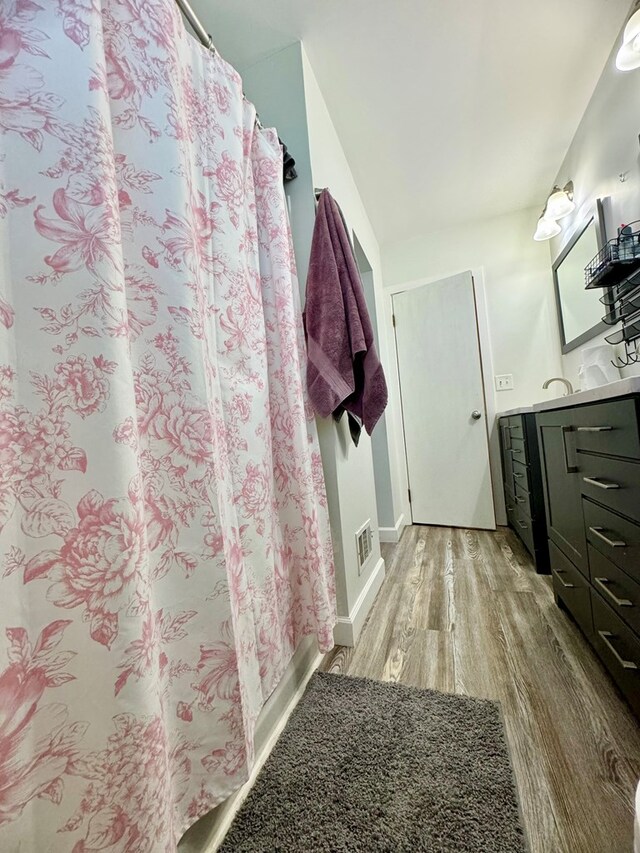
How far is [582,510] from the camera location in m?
1.16

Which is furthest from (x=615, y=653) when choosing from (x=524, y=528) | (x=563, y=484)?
(x=524, y=528)

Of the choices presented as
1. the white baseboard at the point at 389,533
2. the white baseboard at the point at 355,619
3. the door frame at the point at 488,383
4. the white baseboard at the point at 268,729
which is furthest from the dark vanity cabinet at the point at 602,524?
the door frame at the point at 488,383

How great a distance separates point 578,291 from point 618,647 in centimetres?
201

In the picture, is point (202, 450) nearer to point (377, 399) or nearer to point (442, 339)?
point (377, 399)

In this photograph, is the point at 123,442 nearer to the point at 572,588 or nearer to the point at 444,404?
the point at 572,588

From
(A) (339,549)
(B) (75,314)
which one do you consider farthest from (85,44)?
(A) (339,549)

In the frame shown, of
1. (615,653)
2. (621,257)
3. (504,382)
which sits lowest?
(615,653)

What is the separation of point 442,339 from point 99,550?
2805mm

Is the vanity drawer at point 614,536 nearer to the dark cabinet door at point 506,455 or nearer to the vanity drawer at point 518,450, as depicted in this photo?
the vanity drawer at point 518,450

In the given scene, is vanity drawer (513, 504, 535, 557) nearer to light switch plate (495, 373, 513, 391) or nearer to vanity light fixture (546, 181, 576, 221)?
light switch plate (495, 373, 513, 391)

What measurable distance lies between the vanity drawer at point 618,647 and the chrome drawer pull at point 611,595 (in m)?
0.05

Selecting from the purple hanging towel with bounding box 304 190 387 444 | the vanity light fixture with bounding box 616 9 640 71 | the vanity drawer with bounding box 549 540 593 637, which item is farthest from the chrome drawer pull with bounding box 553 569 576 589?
the vanity light fixture with bounding box 616 9 640 71

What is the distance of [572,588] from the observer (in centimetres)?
128

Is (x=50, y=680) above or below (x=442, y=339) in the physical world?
below
